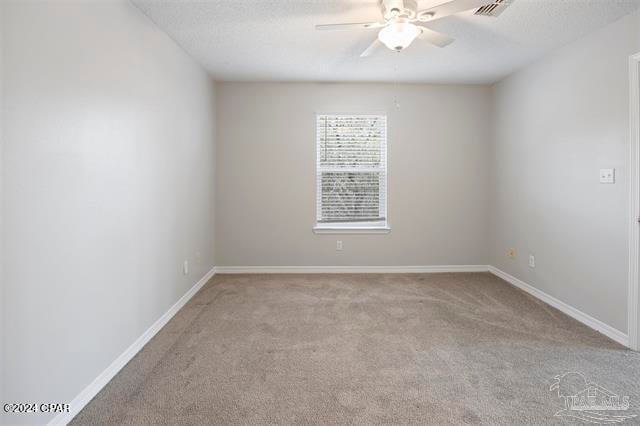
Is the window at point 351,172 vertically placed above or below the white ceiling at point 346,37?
below

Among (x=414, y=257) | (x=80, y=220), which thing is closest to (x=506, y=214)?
(x=414, y=257)

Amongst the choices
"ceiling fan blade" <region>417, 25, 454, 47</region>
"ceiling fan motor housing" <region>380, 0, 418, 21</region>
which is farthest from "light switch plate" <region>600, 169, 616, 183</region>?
"ceiling fan motor housing" <region>380, 0, 418, 21</region>

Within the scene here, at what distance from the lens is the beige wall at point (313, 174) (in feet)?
14.5

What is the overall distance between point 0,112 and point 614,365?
360 centimetres

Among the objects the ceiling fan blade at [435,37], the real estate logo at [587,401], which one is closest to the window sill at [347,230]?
the ceiling fan blade at [435,37]

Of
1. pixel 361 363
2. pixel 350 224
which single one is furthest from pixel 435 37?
pixel 350 224

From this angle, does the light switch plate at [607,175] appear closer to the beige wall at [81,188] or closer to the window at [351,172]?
the window at [351,172]

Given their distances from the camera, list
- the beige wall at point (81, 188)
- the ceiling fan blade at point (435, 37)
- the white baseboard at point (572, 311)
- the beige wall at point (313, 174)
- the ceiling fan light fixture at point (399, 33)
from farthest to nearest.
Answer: the beige wall at point (313, 174) → the white baseboard at point (572, 311) → the ceiling fan blade at point (435, 37) → the ceiling fan light fixture at point (399, 33) → the beige wall at point (81, 188)

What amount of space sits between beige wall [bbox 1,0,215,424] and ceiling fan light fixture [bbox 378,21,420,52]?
1.75 metres

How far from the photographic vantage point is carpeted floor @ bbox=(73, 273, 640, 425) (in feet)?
5.82

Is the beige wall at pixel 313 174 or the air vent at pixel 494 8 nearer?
the air vent at pixel 494 8

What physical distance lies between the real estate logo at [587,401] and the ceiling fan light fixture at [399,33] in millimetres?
2339

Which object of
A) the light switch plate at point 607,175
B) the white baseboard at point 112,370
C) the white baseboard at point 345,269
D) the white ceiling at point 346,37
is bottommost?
the white baseboard at point 112,370

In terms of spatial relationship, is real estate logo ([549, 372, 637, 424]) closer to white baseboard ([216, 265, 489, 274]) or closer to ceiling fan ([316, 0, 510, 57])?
ceiling fan ([316, 0, 510, 57])
